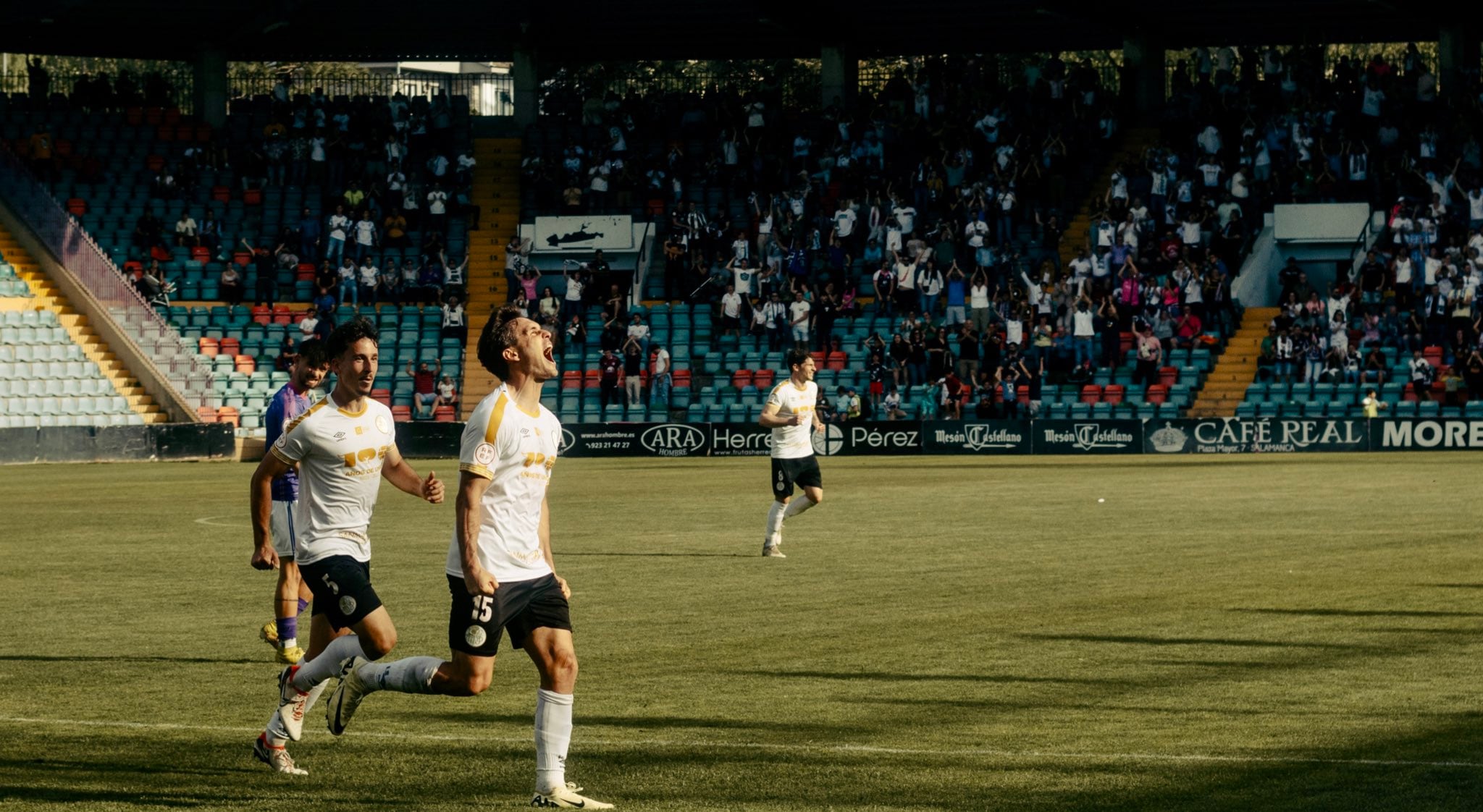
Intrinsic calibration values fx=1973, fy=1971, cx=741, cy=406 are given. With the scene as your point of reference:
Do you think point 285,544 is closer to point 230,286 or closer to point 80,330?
point 80,330

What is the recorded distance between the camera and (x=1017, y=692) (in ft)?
35.4

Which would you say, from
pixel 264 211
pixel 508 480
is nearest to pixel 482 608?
pixel 508 480

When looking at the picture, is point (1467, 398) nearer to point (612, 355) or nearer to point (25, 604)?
point (612, 355)

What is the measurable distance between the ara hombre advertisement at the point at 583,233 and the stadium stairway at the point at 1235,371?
50.0 ft

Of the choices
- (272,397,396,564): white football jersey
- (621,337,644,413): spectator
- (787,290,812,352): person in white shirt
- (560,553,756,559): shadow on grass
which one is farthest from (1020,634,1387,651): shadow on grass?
(621,337,644,413): spectator

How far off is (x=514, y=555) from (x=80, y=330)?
40596 millimetres

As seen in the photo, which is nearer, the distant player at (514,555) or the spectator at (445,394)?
the distant player at (514,555)

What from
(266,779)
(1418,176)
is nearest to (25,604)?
(266,779)

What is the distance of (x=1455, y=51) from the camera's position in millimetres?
49656

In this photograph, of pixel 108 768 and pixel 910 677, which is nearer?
pixel 108 768

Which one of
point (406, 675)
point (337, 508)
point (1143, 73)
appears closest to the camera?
point (406, 675)

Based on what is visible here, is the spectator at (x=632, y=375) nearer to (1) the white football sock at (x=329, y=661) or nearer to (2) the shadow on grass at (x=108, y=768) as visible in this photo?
(2) the shadow on grass at (x=108, y=768)

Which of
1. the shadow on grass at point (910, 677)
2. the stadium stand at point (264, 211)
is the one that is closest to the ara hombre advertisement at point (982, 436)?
the stadium stand at point (264, 211)

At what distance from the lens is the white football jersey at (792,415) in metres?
20.2
